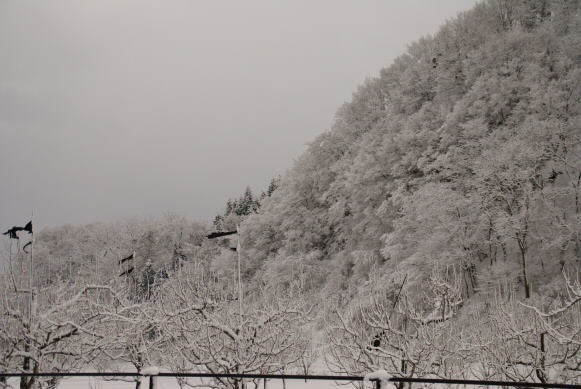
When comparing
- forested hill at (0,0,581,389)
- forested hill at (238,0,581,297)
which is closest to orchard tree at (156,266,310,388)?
forested hill at (0,0,581,389)

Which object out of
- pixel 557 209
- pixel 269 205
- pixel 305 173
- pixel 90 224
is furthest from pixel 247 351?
pixel 90 224

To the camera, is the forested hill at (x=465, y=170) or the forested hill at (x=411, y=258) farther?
the forested hill at (x=465, y=170)

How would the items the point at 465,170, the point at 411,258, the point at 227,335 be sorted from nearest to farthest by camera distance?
the point at 227,335
the point at 411,258
the point at 465,170

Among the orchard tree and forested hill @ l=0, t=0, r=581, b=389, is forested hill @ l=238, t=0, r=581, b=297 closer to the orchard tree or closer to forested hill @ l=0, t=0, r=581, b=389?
forested hill @ l=0, t=0, r=581, b=389

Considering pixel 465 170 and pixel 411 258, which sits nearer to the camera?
pixel 411 258

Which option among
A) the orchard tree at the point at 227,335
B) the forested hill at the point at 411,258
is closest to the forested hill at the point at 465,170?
the forested hill at the point at 411,258

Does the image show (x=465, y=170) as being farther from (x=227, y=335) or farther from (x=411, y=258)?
(x=227, y=335)

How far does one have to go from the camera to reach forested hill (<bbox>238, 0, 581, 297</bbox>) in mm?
20656

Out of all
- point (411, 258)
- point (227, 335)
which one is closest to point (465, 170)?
point (411, 258)

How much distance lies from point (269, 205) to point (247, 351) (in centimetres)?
3179

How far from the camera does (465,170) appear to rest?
25062mm

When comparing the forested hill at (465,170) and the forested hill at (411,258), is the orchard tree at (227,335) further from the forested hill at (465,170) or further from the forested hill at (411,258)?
the forested hill at (465,170)

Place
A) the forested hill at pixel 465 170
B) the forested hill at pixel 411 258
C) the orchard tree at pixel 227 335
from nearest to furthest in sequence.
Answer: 1. the forested hill at pixel 411 258
2. the orchard tree at pixel 227 335
3. the forested hill at pixel 465 170

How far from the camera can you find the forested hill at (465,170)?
813 inches
